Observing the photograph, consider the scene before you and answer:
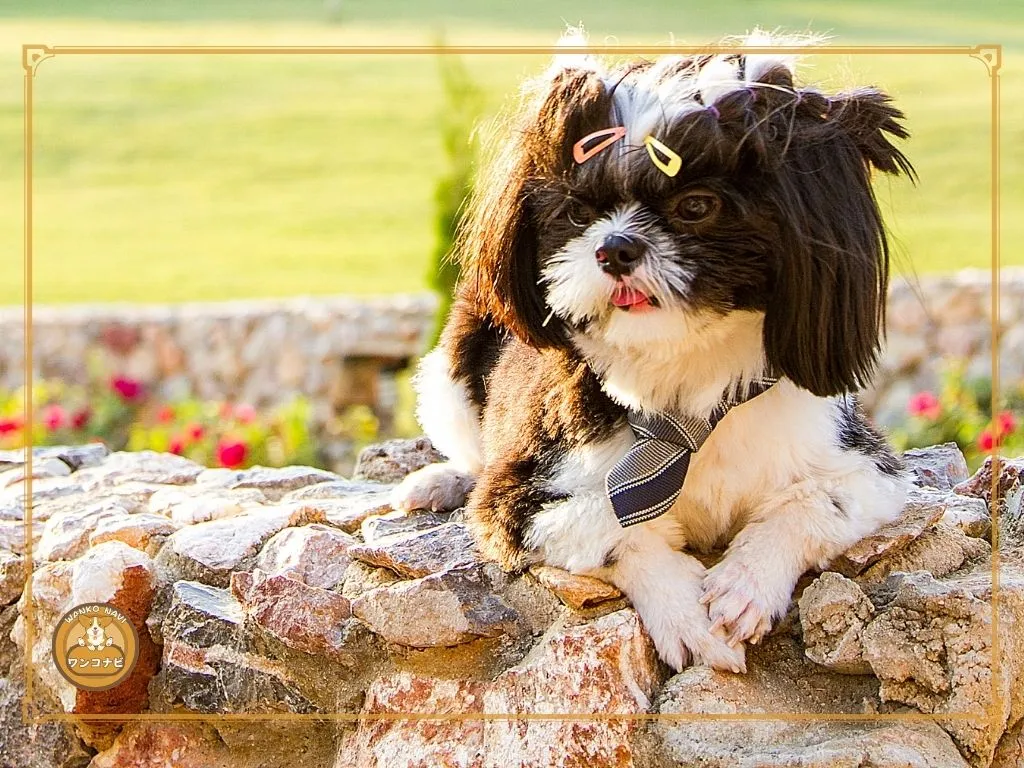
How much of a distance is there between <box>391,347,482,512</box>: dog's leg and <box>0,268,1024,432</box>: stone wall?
4490 millimetres

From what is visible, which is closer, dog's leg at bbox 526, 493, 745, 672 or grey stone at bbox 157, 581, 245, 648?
Answer: dog's leg at bbox 526, 493, 745, 672

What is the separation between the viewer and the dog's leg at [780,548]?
246cm

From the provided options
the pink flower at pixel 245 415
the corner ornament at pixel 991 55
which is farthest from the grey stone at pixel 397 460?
the pink flower at pixel 245 415

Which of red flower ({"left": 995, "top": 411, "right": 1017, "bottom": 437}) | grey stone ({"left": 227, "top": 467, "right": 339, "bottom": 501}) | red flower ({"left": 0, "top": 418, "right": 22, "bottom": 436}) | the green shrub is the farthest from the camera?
the green shrub

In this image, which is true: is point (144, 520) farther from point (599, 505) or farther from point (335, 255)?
point (335, 255)

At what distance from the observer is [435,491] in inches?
124

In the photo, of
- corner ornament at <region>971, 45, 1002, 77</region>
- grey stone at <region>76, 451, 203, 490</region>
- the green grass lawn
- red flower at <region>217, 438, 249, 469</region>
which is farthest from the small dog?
the green grass lawn

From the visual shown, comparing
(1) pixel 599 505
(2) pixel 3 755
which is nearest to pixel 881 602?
(1) pixel 599 505

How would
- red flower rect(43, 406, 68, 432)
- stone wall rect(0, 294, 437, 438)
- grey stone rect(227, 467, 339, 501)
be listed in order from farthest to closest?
stone wall rect(0, 294, 437, 438)
red flower rect(43, 406, 68, 432)
grey stone rect(227, 467, 339, 501)

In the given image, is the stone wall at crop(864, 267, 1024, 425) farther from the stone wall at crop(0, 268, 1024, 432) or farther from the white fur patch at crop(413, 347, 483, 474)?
the white fur patch at crop(413, 347, 483, 474)

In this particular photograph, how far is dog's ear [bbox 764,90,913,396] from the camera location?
2.19 m

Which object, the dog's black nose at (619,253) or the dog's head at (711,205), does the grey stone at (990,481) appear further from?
the dog's black nose at (619,253)

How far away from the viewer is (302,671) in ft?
8.86

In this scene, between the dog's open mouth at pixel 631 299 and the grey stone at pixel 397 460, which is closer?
Answer: the dog's open mouth at pixel 631 299
